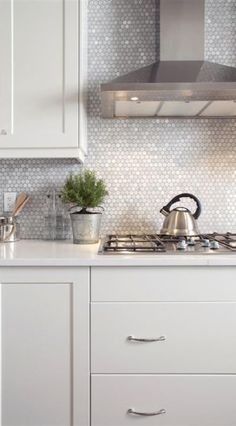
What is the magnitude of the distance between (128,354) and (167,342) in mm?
149

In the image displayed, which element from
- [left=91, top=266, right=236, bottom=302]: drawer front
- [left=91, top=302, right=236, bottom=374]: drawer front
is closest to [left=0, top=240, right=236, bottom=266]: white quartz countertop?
[left=91, top=266, right=236, bottom=302]: drawer front

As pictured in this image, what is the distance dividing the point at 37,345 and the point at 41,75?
1124 mm

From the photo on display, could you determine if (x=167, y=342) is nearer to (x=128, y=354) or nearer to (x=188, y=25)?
(x=128, y=354)

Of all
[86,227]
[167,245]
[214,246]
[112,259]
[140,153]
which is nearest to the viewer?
[112,259]

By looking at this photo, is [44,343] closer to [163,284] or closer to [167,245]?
[163,284]

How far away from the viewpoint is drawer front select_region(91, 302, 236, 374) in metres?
1.39

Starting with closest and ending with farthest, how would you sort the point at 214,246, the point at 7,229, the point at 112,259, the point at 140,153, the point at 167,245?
the point at 112,259, the point at 214,246, the point at 167,245, the point at 7,229, the point at 140,153

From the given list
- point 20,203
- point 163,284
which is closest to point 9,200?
point 20,203

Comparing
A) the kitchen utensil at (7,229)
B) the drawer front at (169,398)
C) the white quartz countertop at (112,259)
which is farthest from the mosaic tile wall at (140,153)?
the drawer front at (169,398)

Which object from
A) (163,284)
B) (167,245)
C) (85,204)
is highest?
(85,204)

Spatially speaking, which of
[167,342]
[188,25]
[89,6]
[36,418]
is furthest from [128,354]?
[89,6]

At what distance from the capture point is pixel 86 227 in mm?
1749

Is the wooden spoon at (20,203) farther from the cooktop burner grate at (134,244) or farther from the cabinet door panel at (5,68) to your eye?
the cooktop burner grate at (134,244)

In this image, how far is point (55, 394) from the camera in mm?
1408
